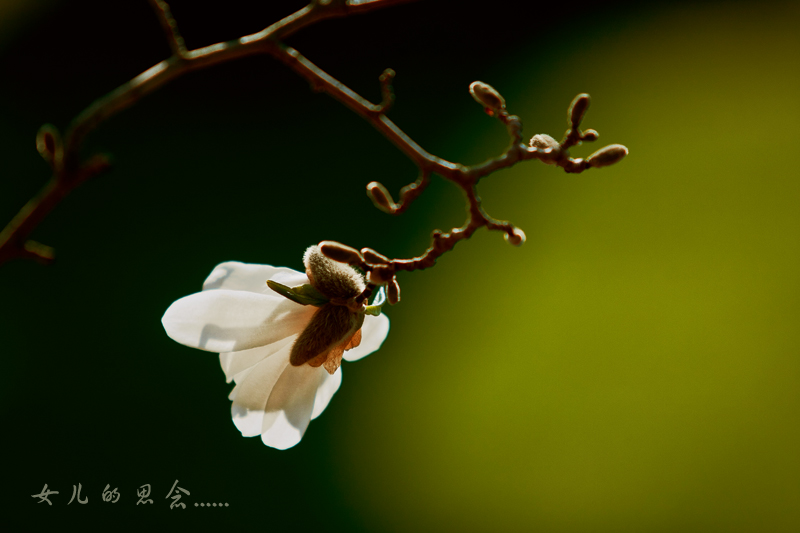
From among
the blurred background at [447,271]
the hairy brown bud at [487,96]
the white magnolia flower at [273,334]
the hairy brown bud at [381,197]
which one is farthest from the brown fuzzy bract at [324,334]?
the blurred background at [447,271]

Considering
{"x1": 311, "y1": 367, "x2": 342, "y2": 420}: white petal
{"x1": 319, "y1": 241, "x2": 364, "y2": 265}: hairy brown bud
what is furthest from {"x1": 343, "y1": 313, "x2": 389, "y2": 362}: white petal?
{"x1": 319, "y1": 241, "x2": 364, "y2": 265}: hairy brown bud

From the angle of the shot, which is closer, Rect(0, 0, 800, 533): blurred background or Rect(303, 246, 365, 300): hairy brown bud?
Rect(303, 246, 365, 300): hairy brown bud

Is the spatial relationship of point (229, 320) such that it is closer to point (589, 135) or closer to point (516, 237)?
point (516, 237)

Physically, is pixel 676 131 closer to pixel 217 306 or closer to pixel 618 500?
pixel 618 500

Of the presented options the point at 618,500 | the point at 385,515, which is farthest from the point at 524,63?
the point at 385,515

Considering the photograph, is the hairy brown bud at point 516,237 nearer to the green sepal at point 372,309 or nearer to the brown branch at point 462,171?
the brown branch at point 462,171

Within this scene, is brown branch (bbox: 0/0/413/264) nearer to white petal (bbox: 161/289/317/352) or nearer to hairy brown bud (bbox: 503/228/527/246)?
white petal (bbox: 161/289/317/352)

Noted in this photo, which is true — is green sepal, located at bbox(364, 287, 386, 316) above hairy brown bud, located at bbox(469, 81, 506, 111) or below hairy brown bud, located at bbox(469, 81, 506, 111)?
below
